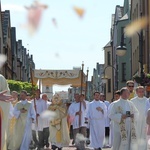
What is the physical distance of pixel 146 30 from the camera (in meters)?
37.9

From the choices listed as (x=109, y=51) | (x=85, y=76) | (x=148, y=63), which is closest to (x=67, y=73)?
(x=85, y=76)

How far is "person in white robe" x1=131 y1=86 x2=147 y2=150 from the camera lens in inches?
609

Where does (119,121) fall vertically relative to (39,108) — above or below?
below

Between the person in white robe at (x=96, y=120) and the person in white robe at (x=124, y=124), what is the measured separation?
5.27m

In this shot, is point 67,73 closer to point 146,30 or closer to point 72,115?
point 72,115

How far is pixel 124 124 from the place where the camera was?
47.8ft

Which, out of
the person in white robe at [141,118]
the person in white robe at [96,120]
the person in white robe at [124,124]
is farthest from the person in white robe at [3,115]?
the person in white robe at [96,120]

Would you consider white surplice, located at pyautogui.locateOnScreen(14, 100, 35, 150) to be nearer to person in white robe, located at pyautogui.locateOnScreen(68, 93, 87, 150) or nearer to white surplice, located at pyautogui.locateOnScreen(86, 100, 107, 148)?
white surplice, located at pyautogui.locateOnScreen(86, 100, 107, 148)

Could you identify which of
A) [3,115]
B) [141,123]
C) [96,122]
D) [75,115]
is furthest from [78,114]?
[3,115]

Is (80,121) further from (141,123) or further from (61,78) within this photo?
(141,123)

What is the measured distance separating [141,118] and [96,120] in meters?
4.66

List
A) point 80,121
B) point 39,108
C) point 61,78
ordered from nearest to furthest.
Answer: point 39,108 → point 80,121 → point 61,78

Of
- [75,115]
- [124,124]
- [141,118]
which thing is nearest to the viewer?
[124,124]

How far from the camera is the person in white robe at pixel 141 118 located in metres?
15.5
